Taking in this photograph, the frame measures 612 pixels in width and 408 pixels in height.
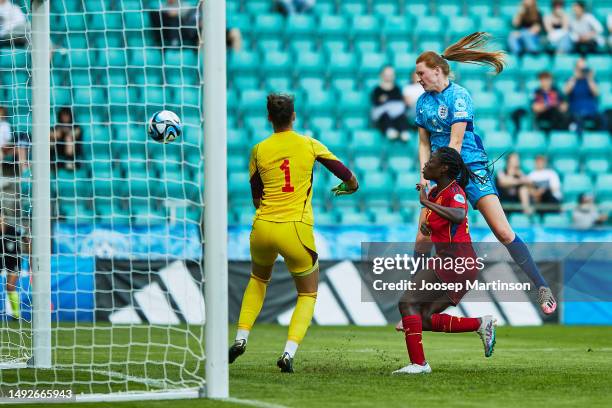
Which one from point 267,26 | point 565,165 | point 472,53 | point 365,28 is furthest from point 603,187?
point 472,53

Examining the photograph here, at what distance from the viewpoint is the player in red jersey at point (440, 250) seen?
7738 millimetres

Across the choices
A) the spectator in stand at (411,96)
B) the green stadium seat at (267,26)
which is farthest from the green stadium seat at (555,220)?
the green stadium seat at (267,26)

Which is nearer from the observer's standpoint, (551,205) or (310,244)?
(310,244)

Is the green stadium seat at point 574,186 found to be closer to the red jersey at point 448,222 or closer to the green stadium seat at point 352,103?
the green stadium seat at point 352,103

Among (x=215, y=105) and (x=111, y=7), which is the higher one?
(x=111, y=7)

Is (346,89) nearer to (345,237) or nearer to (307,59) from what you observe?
(307,59)

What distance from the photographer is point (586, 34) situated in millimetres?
20266

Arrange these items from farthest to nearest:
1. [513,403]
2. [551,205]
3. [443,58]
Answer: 1. [551,205]
2. [443,58]
3. [513,403]

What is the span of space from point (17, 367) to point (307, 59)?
1156 cm

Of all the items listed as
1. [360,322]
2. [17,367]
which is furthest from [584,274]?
[17,367]

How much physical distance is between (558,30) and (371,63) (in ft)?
11.6

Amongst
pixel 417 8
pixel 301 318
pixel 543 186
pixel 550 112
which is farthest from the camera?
pixel 417 8

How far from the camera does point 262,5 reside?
1969 cm

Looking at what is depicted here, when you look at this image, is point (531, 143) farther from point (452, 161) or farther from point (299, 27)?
point (452, 161)
